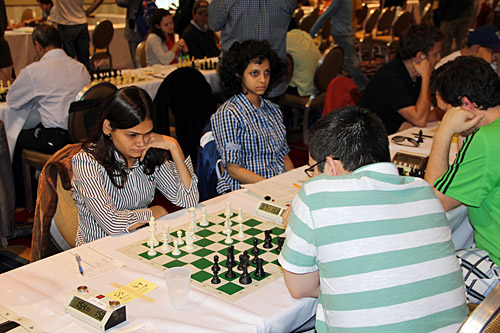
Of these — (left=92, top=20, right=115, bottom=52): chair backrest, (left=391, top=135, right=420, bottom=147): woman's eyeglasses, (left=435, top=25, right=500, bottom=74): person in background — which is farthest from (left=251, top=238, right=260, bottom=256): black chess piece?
(left=92, top=20, right=115, bottom=52): chair backrest

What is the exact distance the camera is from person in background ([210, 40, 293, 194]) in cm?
281

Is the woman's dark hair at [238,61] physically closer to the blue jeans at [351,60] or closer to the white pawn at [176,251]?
the white pawn at [176,251]

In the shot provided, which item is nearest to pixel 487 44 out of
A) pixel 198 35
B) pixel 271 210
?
pixel 271 210

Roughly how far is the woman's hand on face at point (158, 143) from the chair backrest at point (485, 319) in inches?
55.2

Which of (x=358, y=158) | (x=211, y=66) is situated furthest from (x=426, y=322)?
(x=211, y=66)

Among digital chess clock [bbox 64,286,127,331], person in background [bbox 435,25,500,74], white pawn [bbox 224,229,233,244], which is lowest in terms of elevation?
white pawn [bbox 224,229,233,244]

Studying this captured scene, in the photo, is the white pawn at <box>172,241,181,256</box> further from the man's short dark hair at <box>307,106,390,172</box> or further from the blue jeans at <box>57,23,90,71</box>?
the blue jeans at <box>57,23,90,71</box>

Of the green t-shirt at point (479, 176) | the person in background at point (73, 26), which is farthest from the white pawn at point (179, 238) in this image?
the person in background at point (73, 26)

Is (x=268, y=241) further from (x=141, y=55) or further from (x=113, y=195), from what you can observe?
(x=141, y=55)

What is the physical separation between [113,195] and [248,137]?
874 mm

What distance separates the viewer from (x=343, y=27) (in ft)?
21.7

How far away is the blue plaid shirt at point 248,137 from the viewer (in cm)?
281

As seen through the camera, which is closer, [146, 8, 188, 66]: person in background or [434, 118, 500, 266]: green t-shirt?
[434, 118, 500, 266]: green t-shirt

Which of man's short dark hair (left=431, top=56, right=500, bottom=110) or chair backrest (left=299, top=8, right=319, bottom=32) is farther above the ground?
man's short dark hair (left=431, top=56, right=500, bottom=110)
